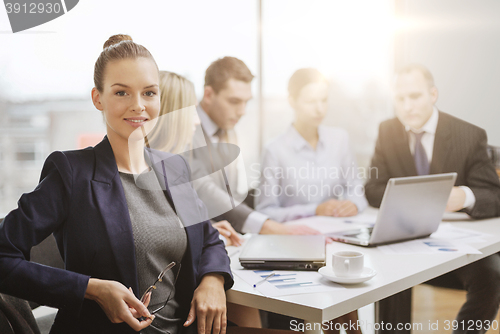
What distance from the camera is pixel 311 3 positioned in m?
3.16

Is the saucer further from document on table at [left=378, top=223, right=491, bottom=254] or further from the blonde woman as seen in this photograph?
the blonde woman

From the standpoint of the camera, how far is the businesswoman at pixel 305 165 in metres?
2.47

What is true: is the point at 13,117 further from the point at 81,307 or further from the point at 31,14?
the point at 81,307

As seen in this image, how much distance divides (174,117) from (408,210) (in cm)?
86

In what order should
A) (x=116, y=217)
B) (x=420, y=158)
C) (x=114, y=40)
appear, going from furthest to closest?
(x=420, y=158)
(x=114, y=40)
(x=116, y=217)

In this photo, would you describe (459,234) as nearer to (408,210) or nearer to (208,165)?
(408,210)

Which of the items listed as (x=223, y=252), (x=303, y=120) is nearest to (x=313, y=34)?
(x=303, y=120)

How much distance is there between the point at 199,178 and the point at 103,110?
0.38 metres

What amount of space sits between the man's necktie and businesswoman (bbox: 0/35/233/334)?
1.72m

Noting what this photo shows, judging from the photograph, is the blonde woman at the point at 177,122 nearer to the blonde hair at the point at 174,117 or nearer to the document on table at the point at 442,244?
the blonde hair at the point at 174,117

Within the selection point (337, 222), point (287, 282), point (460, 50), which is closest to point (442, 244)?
point (337, 222)

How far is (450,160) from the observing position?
241cm

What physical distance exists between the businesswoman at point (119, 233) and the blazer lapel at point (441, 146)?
1.72m

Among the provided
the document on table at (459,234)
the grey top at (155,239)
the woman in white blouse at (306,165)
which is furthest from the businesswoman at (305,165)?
the grey top at (155,239)
